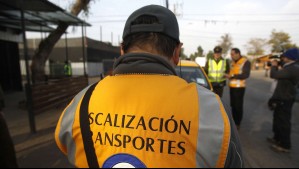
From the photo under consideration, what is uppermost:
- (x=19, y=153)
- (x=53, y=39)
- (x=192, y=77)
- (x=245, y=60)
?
(x=53, y=39)

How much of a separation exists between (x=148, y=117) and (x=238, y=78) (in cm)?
517

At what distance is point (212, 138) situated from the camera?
88 centimetres

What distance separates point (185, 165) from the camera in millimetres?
901

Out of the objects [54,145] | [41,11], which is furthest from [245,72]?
[41,11]

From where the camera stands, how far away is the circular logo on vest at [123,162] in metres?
0.92

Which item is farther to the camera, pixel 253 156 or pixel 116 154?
pixel 253 156

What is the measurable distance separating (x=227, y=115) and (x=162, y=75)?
0.98 feet

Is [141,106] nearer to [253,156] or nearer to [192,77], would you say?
[253,156]

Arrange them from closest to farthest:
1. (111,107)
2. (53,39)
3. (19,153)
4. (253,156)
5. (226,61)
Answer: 1. (111,107)
2. (253,156)
3. (19,153)
4. (226,61)
5. (53,39)

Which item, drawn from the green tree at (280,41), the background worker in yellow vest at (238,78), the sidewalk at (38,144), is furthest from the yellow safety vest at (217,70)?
the green tree at (280,41)

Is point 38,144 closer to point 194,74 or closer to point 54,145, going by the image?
point 54,145

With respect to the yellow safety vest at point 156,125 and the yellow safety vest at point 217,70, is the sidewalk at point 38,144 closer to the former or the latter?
the yellow safety vest at point 156,125

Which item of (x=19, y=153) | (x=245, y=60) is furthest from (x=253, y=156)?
(x=19, y=153)

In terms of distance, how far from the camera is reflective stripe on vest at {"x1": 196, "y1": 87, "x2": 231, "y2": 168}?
0.88m
